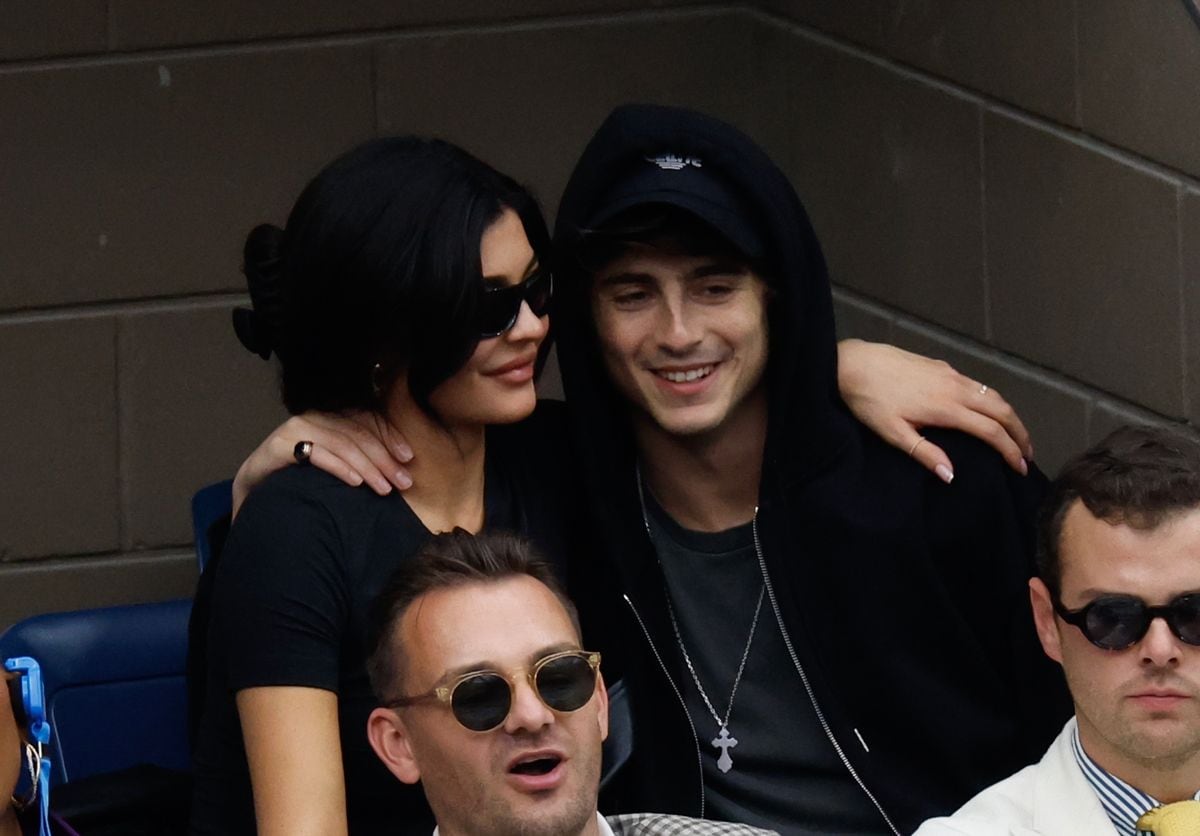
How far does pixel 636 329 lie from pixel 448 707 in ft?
2.92

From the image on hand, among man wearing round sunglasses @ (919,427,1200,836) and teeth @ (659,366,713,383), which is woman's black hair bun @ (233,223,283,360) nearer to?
teeth @ (659,366,713,383)

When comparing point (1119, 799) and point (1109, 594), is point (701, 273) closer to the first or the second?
point (1109, 594)

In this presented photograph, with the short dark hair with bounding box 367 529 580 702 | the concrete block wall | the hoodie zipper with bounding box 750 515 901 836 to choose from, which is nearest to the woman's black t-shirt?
the short dark hair with bounding box 367 529 580 702

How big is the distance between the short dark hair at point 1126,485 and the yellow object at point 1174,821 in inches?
19.8

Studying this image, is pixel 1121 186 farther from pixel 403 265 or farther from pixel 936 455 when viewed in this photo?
pixel 403 265

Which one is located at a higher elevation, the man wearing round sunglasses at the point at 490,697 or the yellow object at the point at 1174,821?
the man wearing round sunglasses at the point at 490,697

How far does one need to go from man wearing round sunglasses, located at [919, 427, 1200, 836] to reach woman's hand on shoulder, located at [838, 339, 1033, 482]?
1.21 ft

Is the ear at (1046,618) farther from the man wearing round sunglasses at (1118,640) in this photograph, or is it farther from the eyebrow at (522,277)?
the eyebrow at (522,277)

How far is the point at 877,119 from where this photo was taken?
477 centimetres

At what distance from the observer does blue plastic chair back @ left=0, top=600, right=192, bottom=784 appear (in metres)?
4.08

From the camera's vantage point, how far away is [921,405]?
3615 millimetres

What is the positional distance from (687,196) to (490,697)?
3.21 ft

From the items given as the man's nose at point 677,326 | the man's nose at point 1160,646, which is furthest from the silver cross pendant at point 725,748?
the man's nose at point 1160,646

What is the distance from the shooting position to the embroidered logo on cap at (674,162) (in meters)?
3.56
